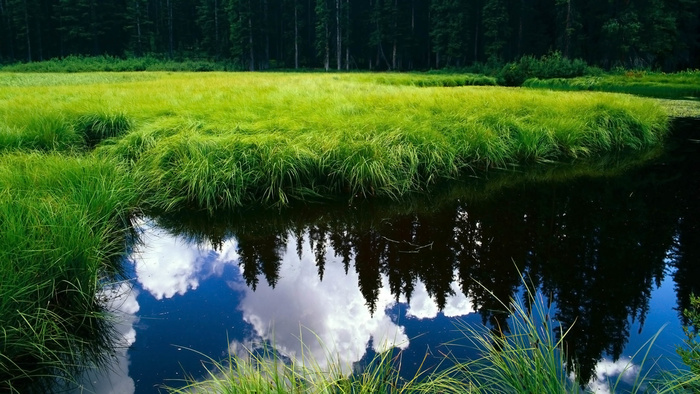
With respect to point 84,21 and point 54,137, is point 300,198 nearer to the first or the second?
point 54,137

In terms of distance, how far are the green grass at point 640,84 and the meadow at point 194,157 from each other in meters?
9.84

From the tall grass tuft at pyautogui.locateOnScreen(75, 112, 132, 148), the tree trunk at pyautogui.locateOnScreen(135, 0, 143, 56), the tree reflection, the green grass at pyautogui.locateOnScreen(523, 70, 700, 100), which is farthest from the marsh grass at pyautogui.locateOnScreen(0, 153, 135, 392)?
the tree trunk at pyautogui.locateOnScreen(135, 0, 143, 56)

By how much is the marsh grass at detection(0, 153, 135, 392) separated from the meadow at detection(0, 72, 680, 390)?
1 cm

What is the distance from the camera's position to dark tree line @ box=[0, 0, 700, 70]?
32.6 metres

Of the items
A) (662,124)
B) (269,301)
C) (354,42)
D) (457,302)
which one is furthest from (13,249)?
(354,42)

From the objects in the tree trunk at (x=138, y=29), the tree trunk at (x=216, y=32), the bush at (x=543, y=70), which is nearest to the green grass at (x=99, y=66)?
the tree trunk at (x=216, y=32)

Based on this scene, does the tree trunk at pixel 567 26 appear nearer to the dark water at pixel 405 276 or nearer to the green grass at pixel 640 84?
the green grass at pixel 640 84

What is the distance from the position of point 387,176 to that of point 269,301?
2930mm

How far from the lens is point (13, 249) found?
9.16ft

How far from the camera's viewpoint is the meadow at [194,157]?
2879 millimetres

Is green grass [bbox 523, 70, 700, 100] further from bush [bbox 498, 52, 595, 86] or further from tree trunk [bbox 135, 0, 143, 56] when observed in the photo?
tree trunk [bbox 135, 0, 143, 56]

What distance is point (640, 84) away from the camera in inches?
759

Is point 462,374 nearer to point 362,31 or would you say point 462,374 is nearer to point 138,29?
point 362,31

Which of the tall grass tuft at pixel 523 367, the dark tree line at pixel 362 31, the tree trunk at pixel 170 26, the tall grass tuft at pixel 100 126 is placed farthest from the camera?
the tree trunk at pixel 170 26
